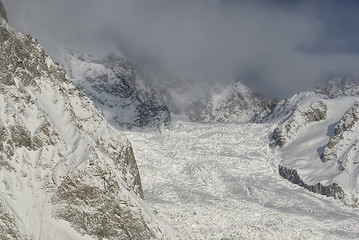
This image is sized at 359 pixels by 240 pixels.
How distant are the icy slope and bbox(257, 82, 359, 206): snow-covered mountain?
25.0 meters

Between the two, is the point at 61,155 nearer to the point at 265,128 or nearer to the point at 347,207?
the point at 347,207

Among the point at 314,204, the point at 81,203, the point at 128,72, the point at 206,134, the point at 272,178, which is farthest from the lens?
the point at 128,72

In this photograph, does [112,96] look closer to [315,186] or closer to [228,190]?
[228,190]

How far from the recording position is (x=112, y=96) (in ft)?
434

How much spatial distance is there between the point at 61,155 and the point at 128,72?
443ft

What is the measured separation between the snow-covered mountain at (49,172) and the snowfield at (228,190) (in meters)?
10.8

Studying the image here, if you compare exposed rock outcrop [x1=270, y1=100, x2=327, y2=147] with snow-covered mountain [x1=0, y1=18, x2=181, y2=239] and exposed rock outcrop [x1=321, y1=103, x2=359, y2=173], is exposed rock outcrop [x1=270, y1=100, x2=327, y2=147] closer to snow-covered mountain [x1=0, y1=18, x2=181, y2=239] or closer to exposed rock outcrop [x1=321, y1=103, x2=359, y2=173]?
exposed rock outcrop [x1=321, y1=103, x2=359, y2=173]

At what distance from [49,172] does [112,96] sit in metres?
78.1

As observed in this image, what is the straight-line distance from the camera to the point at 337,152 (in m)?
98.0

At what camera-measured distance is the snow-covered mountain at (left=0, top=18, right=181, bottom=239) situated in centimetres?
5228

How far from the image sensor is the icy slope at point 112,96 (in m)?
118

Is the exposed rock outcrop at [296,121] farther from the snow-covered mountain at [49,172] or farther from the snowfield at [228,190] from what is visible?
the snow-covered mountain at [49,172]

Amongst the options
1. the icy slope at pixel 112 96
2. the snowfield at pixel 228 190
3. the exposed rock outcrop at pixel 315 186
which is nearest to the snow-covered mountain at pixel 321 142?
the exposed rock outcrop at pixel 315 186

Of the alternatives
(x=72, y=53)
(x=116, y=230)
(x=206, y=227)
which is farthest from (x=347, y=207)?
(x=72, y=53)
